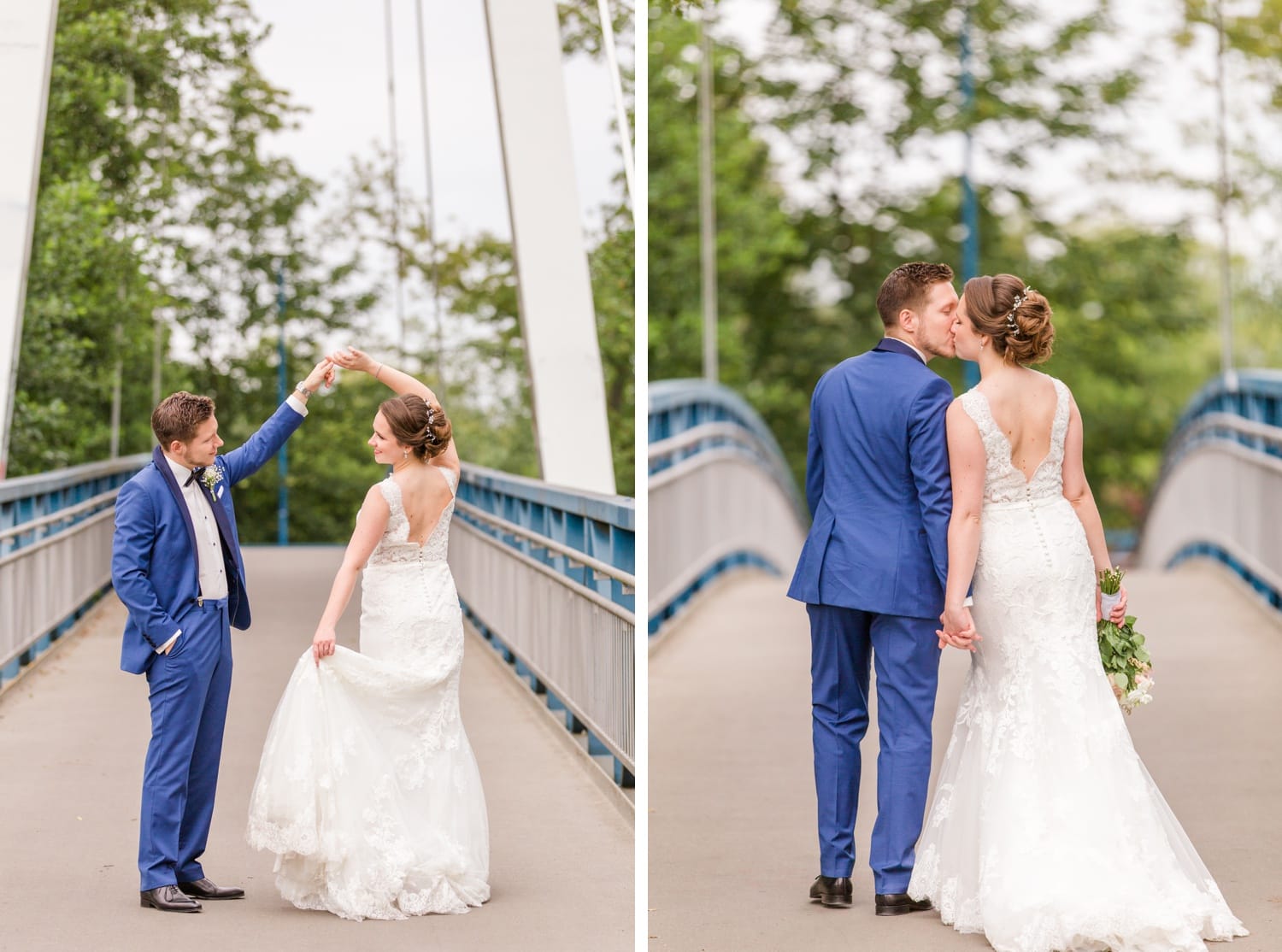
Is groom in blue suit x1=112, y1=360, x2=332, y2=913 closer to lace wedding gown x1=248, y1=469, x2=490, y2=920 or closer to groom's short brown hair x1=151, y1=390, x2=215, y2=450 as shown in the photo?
groom's short brown hair x1=151, y1=390, x2=215, y2=450

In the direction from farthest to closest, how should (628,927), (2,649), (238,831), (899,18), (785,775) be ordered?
(899,18) < (785,775) < (2,649) < (238,831) < (628,927)

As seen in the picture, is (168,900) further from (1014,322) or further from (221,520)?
(1014,322)

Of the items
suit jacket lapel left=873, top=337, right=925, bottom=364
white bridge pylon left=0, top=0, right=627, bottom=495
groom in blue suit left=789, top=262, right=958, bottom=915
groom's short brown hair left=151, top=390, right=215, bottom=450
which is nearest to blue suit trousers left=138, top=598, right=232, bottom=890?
groom's short brown hair left=151, top=390, right=215, bottom=450

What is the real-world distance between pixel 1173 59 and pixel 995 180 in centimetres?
390

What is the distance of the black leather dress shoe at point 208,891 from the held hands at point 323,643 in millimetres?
771

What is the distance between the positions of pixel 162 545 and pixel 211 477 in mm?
247

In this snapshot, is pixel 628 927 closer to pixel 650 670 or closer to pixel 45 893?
pixel 45 893

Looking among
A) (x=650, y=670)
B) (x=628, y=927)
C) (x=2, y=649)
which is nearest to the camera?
(x=628, y=927)

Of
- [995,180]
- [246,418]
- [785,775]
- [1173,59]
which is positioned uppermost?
[1173,59]

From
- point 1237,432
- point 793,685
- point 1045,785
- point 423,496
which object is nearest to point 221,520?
point 423,496

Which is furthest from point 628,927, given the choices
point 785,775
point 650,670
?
point 650,670

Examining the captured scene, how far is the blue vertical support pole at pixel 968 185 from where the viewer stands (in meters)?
28.7

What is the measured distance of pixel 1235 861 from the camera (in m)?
6.41

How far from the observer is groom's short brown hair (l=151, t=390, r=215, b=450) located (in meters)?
5.62
